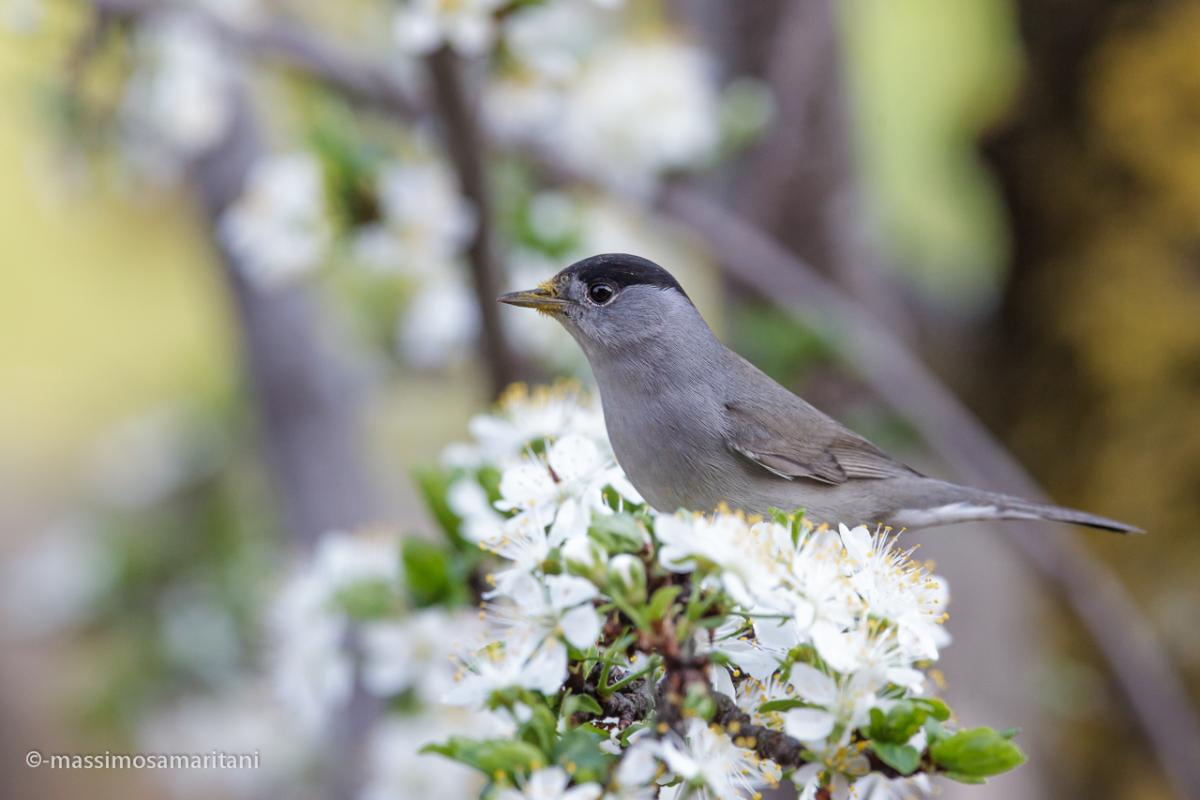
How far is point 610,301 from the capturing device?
2434mm

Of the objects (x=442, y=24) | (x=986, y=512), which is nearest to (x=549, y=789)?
(x=986, y=512)

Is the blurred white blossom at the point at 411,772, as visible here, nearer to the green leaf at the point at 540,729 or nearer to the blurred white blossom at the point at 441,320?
the blurred white blossom at the point at 441,320

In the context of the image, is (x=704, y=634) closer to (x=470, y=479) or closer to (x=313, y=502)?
(x=470, y=479)

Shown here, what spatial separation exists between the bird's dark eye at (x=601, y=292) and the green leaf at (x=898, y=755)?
1226 millimetres

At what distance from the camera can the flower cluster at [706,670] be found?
137 cm

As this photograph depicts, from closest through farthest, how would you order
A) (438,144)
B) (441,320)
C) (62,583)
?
(438,144) → (441,320) → (62,583)

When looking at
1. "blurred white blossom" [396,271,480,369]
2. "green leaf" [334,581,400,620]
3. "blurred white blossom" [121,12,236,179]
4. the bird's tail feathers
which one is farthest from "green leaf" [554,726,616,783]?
"blurred white blossom" [121,12,236,179]

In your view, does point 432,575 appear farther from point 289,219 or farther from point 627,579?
point 289,219

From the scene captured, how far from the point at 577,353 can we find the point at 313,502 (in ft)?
3.70

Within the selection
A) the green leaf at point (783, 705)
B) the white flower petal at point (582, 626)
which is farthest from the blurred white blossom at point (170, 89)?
the green leaf at point (783, 705)

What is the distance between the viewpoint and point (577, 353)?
3936 mm

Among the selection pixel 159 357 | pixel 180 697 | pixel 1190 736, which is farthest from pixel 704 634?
pixel 159 357

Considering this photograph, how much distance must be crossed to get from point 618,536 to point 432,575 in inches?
34.5

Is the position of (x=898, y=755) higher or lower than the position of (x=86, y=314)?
higher
